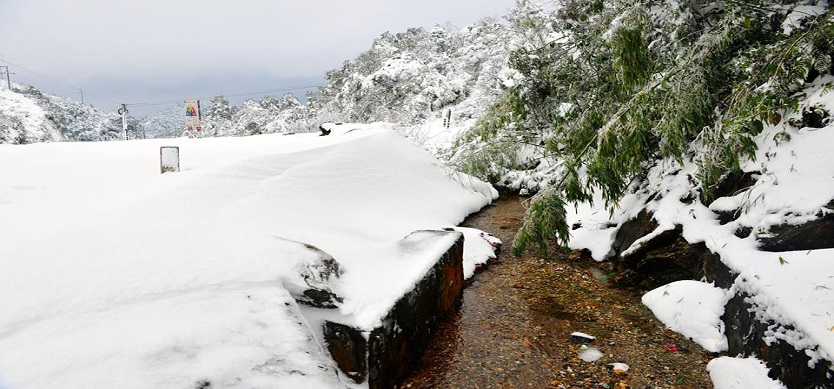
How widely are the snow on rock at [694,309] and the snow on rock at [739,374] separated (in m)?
0.37

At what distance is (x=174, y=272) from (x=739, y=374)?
3.70 m

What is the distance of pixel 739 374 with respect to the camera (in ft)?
9.28

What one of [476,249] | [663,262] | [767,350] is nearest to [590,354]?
[767,350]

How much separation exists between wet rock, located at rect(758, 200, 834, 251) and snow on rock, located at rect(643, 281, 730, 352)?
531mm

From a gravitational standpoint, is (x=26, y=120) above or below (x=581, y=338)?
above

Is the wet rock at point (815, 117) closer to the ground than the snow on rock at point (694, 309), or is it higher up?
higher up

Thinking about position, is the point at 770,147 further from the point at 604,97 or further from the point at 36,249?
the point at 36,249

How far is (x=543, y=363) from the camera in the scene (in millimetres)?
3426

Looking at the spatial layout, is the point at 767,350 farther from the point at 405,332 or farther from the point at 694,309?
the point at 405,332

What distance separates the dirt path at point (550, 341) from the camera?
3.21 metres

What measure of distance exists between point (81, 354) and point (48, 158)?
18.3 feet

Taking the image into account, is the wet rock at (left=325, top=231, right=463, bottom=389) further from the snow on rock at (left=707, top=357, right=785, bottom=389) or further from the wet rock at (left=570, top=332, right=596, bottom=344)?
the snow on rock at (left=707, top=357, right=785, bottom=389)

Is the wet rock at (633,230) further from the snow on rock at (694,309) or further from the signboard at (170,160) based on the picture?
the signboard at (170,160)

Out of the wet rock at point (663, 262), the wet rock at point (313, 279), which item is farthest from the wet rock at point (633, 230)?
the wet rock at point (313, 279)
